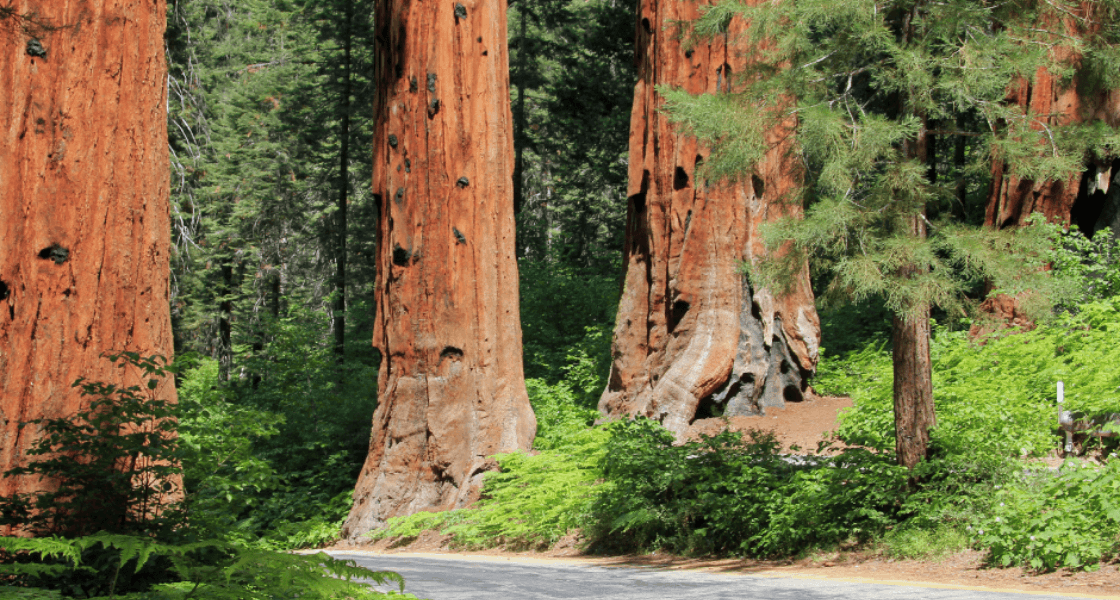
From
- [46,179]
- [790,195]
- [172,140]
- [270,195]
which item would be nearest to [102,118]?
[46,179]

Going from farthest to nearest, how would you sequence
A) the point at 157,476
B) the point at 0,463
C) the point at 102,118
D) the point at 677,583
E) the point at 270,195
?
1. the point at 270,195
2. the point at 677,583
3. the point at 102,118
4. the point at 0,463
5. the point at 157,476

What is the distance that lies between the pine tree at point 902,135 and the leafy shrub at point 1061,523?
1.02 metres

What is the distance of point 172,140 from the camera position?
23.3 metres

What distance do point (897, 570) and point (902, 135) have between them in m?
3.53

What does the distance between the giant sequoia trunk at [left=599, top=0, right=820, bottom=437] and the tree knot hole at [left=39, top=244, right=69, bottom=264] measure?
26.4 ft

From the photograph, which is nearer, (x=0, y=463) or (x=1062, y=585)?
(x=0, y=463)

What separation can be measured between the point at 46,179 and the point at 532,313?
16808 millimetres

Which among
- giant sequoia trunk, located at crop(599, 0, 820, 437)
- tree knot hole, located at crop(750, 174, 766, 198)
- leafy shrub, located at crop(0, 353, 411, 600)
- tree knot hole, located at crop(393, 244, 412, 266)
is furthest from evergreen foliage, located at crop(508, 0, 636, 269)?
leafy shrub, located at crop(0, 353, 411, 600)

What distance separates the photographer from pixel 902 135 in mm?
7539

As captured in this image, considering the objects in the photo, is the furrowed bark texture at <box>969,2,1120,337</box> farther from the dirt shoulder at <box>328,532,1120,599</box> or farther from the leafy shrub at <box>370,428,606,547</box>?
the dirt shoulder at <box>328,532,1120,599</box>

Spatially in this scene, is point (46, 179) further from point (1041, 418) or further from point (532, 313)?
point (532, 313)

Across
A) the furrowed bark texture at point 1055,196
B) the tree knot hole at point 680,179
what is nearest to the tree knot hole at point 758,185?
the tree knot hole at point 680,179

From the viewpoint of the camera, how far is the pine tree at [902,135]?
7.50m

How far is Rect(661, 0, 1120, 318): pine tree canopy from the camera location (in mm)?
7496
